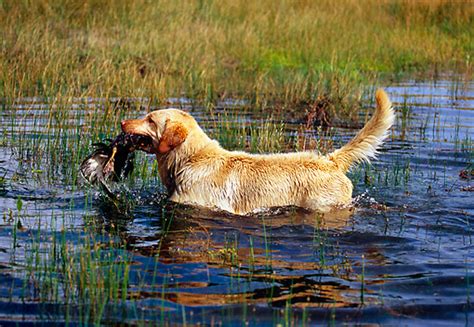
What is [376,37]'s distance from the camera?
64.2ft

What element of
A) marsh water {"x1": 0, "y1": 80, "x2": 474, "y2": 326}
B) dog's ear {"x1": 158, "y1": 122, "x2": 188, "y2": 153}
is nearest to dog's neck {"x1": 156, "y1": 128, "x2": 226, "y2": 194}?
dog's ear {"x1": 158, "y1": 122, "x2": 188, "y2": 153}

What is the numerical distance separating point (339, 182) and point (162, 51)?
9252 millimetres

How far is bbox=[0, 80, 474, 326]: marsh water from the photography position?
5070 mm

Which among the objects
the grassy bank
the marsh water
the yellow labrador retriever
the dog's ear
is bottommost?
the marsh water

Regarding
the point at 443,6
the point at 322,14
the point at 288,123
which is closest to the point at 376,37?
the point at 322,14

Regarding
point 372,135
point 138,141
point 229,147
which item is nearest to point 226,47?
point 229,147

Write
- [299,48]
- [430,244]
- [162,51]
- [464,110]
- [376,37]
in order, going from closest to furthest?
[430,244] → [464,110] → [162,51] → [299,48] → [376,37]

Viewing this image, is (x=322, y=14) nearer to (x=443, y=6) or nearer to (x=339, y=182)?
(x=443, y=6)

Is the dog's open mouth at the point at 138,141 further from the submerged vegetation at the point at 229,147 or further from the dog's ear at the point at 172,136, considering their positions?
the submerged vegetation at the point at 229,147

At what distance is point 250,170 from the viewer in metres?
7.87

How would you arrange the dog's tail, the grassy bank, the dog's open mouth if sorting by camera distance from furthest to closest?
1. the grassy bank
2. the dog's open mouth
3. the dog's tail

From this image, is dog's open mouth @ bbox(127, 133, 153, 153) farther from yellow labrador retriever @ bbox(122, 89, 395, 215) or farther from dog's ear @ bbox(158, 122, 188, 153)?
dog's ear @ bbox(158, 122, 188, 153)

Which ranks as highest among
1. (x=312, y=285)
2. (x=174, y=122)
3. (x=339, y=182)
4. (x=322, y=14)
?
(x=322, y=14)

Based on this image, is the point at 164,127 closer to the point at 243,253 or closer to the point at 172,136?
the point at 172,136
